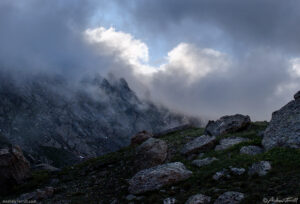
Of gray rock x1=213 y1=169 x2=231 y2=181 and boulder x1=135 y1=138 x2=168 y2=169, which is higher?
boulder x1=135 y1=138 x2=168 y2=169

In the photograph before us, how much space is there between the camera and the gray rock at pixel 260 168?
18.9 metres

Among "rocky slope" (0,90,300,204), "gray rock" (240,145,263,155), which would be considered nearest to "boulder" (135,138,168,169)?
"rocky slope" (0,90,300,204)

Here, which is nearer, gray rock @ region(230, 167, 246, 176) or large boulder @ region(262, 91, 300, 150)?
gray rock @ region(230, 167, 246, 176)

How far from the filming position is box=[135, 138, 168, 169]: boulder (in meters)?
30.2

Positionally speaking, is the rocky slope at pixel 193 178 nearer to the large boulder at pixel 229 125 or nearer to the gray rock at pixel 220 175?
the gray rock at pixel 220 175

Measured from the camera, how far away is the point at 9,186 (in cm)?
3741

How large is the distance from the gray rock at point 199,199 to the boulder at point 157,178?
432 cm

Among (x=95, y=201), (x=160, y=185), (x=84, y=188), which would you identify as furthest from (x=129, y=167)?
(x=160, y=185)

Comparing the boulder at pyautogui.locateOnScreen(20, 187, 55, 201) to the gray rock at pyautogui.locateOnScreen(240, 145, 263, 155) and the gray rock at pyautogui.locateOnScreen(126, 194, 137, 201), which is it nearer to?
the gray rock at pyautogui.locateOnScreen(126, 194, 137, 201)

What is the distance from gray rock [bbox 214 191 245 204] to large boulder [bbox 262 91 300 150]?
9.84 metres

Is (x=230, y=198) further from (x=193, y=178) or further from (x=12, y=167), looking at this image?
(x=12, y=167)

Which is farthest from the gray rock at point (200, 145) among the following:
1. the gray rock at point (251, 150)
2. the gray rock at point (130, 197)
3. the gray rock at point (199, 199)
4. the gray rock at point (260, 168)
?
the gray rock at point (199, 199)

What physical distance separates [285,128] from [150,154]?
44.7ft

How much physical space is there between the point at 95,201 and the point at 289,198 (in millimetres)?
15353
